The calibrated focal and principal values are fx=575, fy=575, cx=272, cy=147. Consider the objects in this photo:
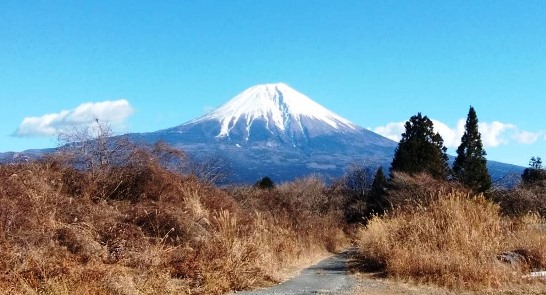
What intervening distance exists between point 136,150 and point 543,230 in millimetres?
11429

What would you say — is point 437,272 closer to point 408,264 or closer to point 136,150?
point 408,264

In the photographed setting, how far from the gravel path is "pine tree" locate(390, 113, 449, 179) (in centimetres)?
3157

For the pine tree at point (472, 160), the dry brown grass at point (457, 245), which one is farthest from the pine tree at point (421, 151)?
the dry brown grass at point (457, 245)

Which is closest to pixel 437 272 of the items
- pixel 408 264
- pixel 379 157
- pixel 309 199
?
pixel 408 264

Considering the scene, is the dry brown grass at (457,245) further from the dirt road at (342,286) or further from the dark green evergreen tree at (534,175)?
the dark green evergreen tree at (534,175)

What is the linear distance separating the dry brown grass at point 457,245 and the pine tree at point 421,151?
30016 millimetres

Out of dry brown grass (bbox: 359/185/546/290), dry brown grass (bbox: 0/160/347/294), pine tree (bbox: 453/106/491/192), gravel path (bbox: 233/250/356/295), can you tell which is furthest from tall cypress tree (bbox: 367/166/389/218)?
gravel path (bbox: 233/250/356/295)

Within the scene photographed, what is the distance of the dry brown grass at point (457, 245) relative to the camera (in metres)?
11.7

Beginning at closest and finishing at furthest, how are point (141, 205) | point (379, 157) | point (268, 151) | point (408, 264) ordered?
point (408, 264)
point (141, 205)
point (379, 157)
point (268, 151)

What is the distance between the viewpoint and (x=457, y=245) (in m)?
13.4

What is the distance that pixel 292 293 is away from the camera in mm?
10906

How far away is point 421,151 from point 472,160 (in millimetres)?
4838

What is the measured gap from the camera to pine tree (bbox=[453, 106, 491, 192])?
158ft

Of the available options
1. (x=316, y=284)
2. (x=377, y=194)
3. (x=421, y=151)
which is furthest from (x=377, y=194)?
(x=316, y=284)
